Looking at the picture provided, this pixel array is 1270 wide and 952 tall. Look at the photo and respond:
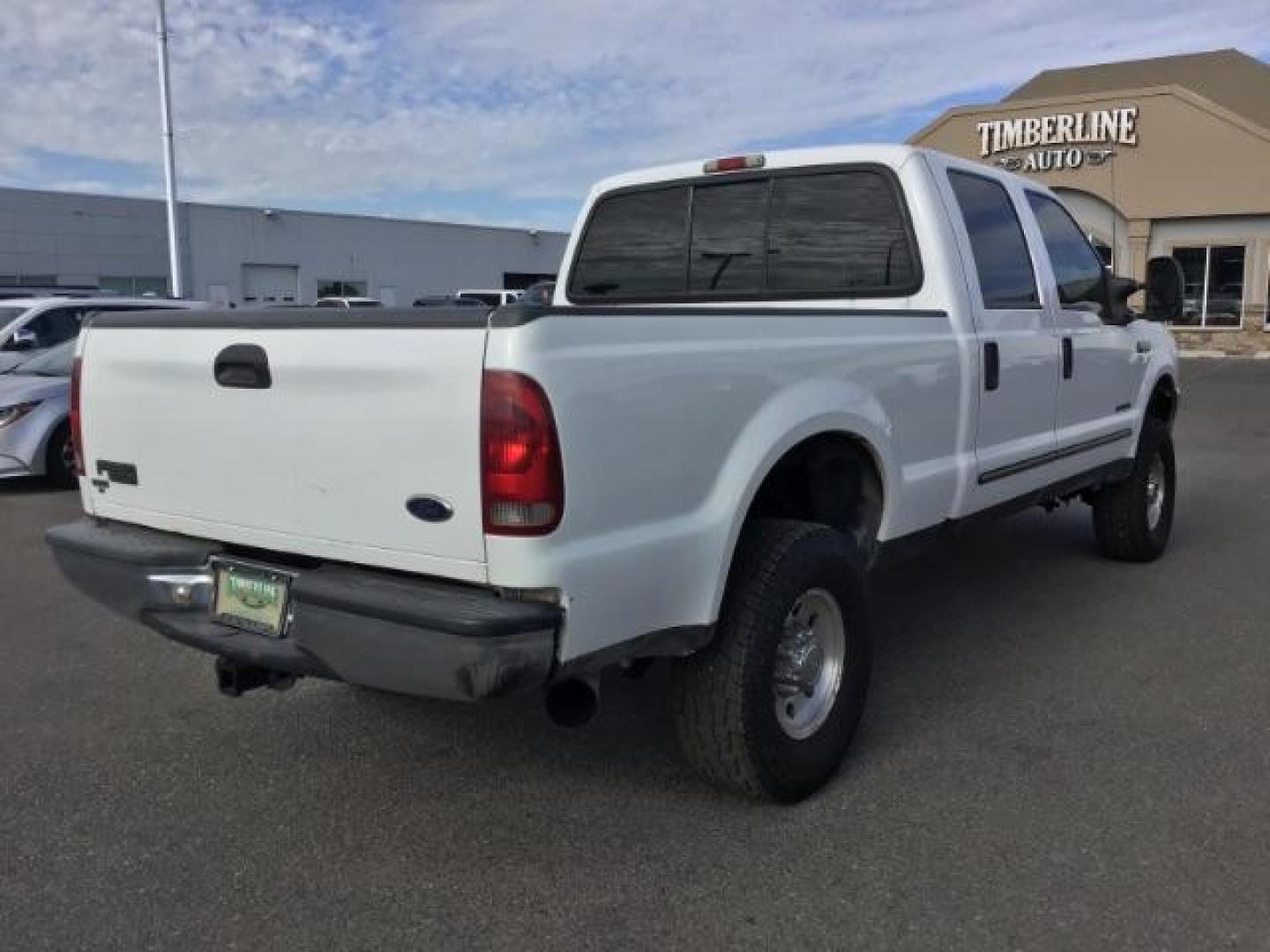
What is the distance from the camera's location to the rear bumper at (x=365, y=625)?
8.46 feet

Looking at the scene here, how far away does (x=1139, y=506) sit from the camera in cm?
626

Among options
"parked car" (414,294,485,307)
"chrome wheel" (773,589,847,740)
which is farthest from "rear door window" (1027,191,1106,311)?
"parked car" (414,294,485,307)

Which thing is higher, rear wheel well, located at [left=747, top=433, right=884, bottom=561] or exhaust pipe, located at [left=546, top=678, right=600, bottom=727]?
rear wheel well, located at [left=747, top=433, right=884, bottom=561]

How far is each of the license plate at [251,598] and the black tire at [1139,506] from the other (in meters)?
4.78

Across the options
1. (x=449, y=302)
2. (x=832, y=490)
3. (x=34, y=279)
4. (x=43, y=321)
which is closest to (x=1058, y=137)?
(x=449, y=302)

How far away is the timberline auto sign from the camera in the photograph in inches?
1105

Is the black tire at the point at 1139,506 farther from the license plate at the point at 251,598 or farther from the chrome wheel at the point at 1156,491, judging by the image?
the license plate at the point at 251,598

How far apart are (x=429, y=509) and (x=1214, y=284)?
100.0ft

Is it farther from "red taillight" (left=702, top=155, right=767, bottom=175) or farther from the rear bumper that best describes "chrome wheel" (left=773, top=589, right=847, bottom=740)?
"red taillight" (left=702, top=155, right=767, bottom=175)

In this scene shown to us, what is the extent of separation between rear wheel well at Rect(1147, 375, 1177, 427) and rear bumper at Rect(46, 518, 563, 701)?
481 cm

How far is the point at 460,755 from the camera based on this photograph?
382cm

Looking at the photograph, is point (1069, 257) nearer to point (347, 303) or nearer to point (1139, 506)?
point (1139, 506)

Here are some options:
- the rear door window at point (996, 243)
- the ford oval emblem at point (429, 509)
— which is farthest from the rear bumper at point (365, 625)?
the rear door window at point (996, 243)

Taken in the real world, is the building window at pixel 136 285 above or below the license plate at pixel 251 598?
above
